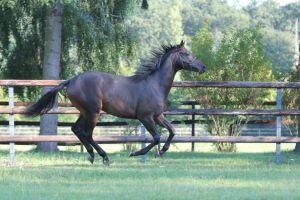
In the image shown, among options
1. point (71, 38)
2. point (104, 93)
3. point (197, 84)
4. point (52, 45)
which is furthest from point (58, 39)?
point (104, 93)

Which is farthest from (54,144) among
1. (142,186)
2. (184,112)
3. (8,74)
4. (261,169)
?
(142,186)

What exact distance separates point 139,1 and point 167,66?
5.51m

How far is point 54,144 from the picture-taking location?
671 inches

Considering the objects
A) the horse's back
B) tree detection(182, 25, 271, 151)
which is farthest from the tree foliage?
the horse's back

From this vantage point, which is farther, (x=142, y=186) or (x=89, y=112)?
(x=89, y=112)

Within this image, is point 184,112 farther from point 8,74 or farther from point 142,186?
point 8,74

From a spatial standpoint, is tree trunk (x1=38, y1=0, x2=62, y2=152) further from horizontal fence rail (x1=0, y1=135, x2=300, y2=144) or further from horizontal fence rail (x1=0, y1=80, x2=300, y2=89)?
horizontal fence rail (x1=0, y1=135, x2=300, y2=144)

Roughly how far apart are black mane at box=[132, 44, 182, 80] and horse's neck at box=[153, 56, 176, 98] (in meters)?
0.09

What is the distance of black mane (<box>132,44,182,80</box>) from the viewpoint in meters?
11.8

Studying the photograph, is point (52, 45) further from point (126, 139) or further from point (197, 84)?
point (197, 84)

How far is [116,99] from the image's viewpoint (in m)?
11.3

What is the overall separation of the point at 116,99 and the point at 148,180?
8.04 ft

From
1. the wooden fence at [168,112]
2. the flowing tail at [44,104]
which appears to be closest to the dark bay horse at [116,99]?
the flowing tail at [44,104]

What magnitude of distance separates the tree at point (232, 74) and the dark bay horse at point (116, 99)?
24.5ft
